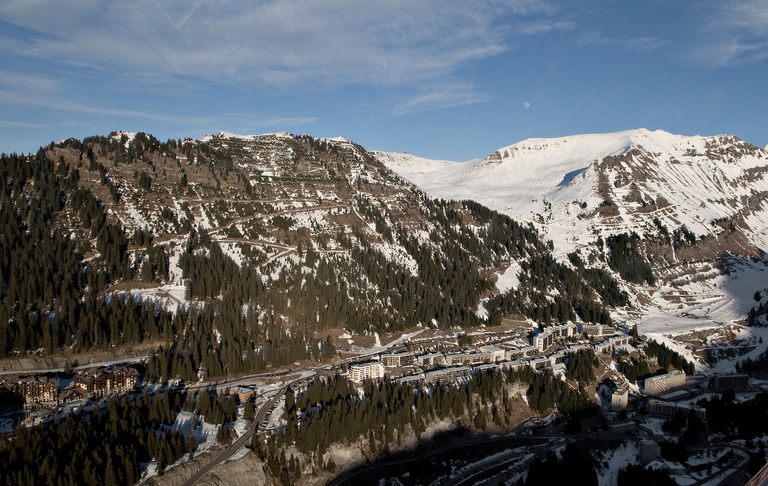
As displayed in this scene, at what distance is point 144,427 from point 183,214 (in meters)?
64.8

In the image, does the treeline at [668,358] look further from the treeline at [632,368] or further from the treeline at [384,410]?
the treeline at [384,410]

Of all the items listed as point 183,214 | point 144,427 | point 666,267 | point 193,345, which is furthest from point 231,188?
point 666,267

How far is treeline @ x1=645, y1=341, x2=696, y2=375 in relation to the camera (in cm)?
9412

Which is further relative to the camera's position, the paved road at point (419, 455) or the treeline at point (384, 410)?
the paved road at point (419, 455)

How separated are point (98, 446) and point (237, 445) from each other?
12.5 meters

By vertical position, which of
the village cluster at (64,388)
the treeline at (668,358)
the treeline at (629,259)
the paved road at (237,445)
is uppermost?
the treeline at (629,259)

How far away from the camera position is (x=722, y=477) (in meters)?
61.7

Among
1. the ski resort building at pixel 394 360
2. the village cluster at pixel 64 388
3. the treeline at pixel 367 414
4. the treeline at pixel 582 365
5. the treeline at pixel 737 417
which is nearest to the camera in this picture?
the treeline at pixel 367 414

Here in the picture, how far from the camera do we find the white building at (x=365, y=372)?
76.4 metres

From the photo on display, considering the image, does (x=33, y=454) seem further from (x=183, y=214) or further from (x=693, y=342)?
(x=693, y=342)

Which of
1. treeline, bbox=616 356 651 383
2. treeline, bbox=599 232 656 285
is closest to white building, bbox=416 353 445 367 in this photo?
treeline, bbox=616 356 651 383

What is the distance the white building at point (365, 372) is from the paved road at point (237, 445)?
10.3m

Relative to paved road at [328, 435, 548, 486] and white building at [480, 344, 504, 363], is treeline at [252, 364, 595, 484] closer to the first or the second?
paved road at [328, 435, 548, 486]

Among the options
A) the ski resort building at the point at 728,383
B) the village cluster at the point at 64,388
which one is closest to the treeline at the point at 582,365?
the ski resort building at the point at 728,383
